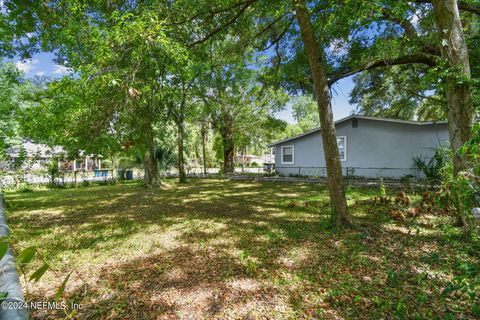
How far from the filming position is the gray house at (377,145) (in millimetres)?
12820

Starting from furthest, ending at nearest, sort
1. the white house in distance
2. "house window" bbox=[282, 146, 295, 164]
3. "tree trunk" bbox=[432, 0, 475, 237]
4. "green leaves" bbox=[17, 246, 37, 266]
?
"house window" bbox=[282, 146, 295, 164] → the white house in distance → "tree trunk" bbox=[432, 0, 475, 237] → "green leaves" bbox=[17, 246, 37, 266]

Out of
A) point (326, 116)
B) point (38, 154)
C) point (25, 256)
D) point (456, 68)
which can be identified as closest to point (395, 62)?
point (456, 68)

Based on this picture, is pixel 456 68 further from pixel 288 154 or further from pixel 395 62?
pixel 288 154

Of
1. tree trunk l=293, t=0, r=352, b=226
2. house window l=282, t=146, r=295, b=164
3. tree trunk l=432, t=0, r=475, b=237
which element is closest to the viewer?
tree trunk l=432, t=0, r=475, b=237

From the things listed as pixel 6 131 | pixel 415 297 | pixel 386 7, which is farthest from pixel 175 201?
pixel 386 7

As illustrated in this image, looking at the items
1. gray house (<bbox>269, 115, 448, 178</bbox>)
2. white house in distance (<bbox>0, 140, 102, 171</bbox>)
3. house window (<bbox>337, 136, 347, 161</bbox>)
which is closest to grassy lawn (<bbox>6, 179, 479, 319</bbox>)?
white house in distance (<bbox>0, 140, 102, 171</bbox>)

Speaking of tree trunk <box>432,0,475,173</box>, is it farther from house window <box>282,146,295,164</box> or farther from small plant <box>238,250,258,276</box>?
house window <box>282,146,295,164</box>

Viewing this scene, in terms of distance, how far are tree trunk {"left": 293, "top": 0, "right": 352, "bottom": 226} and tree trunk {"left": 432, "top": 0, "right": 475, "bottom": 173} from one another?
2.10 metres

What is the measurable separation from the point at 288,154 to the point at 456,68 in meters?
13.9

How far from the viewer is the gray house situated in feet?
42.1

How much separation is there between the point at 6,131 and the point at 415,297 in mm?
10388

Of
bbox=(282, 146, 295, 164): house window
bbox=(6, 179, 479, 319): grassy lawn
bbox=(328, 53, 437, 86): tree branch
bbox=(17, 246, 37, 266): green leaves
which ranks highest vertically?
bbox=(328, 53, 437, 86): tree branch

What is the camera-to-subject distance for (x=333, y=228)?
5.38 metres

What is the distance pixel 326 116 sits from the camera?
5.36 metres
